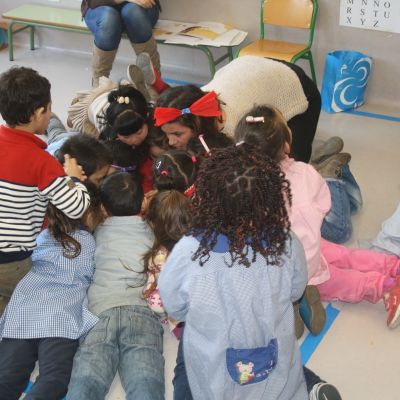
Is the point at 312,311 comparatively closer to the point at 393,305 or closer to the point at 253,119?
the point at 393,305

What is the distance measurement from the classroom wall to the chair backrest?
0.12 m

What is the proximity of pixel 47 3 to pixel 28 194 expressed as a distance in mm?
3041

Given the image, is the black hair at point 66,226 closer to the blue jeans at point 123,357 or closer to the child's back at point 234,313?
the blue jeans at point 123,357

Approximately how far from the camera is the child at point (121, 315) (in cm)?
165

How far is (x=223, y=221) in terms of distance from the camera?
1.21m

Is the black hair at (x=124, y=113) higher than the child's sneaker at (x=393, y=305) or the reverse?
higher

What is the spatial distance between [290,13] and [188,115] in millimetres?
1665

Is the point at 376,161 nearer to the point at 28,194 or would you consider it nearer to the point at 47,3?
the point at 28,194

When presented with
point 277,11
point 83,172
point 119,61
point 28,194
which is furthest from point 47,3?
point 28,194

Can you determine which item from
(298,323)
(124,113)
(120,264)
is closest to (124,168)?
(124,113)

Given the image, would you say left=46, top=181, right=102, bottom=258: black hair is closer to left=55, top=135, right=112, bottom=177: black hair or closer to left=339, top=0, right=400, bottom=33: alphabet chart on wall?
left=55, top=135, right=112, bottom=177: black hair

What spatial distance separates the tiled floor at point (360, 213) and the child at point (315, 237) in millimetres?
90

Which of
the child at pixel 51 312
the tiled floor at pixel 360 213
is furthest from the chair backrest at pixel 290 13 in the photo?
the child at pixel 51 312

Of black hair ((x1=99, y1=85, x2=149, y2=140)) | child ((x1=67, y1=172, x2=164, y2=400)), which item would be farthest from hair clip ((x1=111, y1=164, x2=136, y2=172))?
child ((x1=67, y1=172, x2=164, y2=400))
